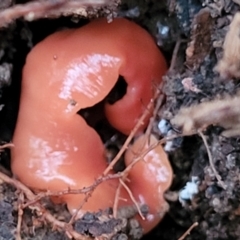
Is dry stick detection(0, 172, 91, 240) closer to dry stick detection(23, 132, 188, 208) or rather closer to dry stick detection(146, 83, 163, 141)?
dry stick detection(23, 132, 188, 208)

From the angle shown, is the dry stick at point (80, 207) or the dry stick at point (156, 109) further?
the dry stick at point (156, 109)

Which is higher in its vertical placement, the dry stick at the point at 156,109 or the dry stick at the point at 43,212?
the dry stick at the point at 156,109

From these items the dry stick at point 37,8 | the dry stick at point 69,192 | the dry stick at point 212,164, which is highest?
the dry stick at point 37,8

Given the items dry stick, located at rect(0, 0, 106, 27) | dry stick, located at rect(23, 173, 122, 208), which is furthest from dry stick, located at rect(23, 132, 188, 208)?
dry stick, located at rect(0, 0, 106, 27)

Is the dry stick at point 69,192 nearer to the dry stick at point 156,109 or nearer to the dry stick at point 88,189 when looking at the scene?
the dry stick at point 88,189

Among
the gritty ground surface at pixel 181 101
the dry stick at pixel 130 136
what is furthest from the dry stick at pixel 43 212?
the dry stick at pixel 130 136
